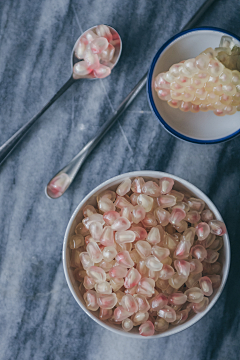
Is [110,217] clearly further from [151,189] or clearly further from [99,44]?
[99,44]

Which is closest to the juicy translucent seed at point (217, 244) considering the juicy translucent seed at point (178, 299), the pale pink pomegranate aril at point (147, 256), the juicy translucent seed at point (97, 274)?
the pale pink pomegranate aril at point (147, 256)

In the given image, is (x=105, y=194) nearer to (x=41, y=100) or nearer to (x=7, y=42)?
(x=41, y=100)

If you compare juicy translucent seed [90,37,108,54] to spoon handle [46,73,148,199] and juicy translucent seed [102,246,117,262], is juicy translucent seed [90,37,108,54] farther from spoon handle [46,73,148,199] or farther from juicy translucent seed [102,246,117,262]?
juicy translucent seed [102,246,117,262]

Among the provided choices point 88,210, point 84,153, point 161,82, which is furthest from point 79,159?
point 161,82

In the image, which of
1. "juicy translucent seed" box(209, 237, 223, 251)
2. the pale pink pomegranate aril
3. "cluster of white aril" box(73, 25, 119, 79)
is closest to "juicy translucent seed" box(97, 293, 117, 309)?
the pale pink pomegranate aril

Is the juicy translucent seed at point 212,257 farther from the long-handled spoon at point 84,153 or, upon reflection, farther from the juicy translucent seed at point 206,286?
the long-handled spoon at point 84,153

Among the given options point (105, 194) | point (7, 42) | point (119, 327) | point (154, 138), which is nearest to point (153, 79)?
point (154, 138)

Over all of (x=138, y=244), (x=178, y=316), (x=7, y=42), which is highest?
(x=7, y=42)
